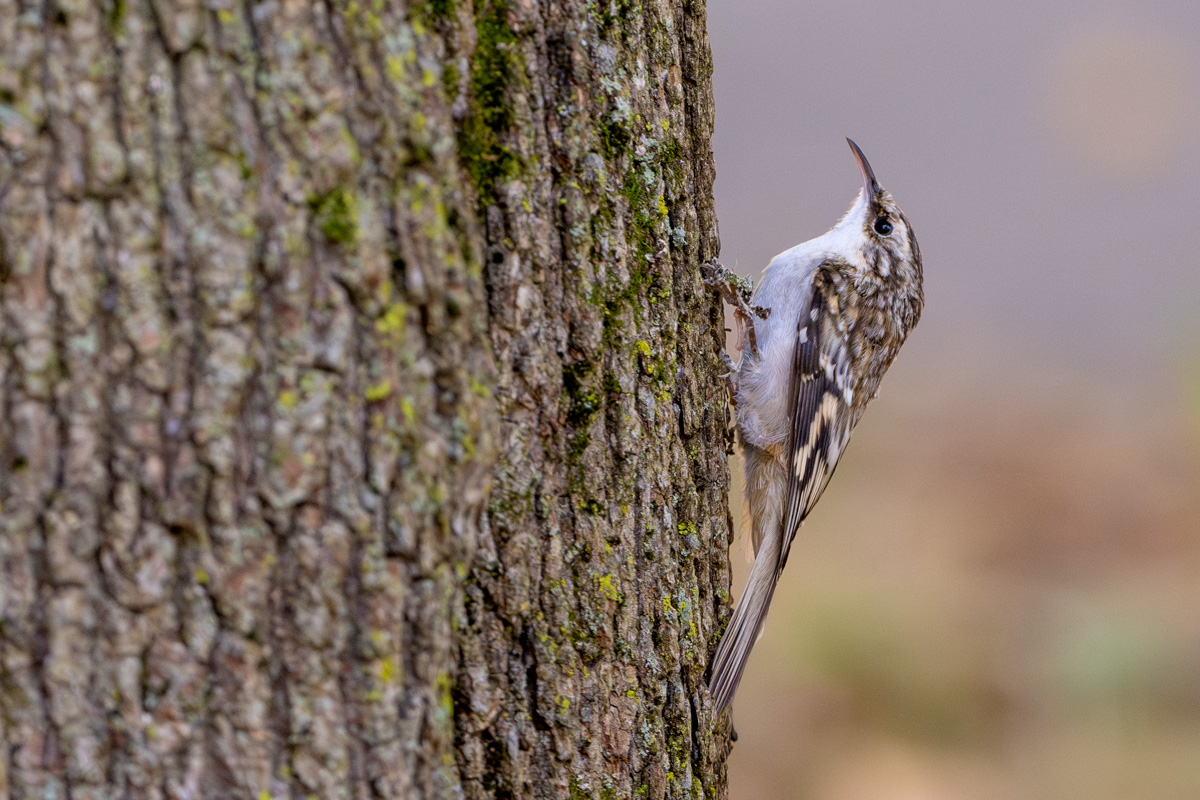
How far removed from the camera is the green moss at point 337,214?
3.43 ft

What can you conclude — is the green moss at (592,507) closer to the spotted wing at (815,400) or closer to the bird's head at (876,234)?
the spotted wing at (815,400)

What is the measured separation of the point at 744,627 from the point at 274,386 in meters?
1.45

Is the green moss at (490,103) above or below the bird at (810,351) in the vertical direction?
below

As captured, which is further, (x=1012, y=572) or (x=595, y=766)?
(x=1012, y=572)

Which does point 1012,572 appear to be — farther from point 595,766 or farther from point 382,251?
point 382,251

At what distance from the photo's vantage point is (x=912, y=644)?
4363 mm

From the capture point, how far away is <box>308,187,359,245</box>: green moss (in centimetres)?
104

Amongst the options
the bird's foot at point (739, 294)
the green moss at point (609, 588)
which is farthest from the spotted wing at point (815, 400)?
the green moss at point (609, 588)

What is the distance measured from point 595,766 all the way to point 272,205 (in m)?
0.96

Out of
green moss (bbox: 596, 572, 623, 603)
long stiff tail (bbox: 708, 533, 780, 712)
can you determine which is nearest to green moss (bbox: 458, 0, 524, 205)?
green moss (bbox: 596, 572, 623, 603)

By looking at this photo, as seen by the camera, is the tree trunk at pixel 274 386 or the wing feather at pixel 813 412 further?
the wing feather at pixel 813 412

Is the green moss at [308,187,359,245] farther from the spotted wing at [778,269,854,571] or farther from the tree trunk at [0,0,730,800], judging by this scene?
the spotted wing at [778,269,854,571]

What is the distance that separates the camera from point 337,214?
1.05m

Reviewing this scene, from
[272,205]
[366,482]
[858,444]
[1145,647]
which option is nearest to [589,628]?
[366,482]
